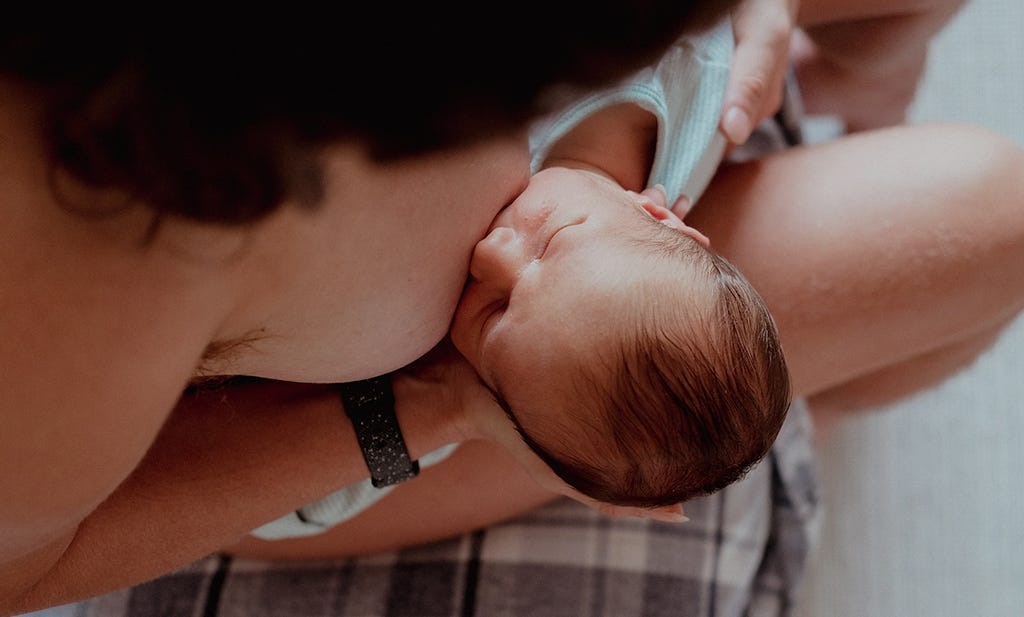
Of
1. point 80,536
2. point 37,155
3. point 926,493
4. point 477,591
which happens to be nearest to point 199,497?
point 80,536

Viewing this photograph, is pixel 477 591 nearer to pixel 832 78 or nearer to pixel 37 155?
pixel 37 155

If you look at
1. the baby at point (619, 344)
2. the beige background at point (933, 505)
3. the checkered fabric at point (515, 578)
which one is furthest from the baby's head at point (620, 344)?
the beige background at point (933, 505)

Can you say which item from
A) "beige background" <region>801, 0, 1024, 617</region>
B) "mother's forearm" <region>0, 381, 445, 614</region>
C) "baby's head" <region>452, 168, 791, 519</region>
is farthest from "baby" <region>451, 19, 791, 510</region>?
"beige background" <region>801, 0, 1024, 617</region>

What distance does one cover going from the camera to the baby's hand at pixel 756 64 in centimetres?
87

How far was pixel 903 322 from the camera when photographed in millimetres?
876

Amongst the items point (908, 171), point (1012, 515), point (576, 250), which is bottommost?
point (1012, 515)

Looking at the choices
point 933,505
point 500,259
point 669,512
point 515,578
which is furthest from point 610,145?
point 933,505

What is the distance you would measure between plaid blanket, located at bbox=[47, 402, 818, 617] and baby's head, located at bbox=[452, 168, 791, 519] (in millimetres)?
239

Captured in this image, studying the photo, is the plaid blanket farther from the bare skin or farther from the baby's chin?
the baby's chin

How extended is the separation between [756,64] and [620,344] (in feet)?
1.29

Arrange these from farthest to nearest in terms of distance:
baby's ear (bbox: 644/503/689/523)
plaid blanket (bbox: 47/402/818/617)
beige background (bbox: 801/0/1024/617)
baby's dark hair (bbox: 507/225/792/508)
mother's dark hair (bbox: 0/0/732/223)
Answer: beige background (bbox: 801/0/1024/617)
plaid blanket (bbox: 47/402/818/617)
baby's ear (bbox: 644/503/689/523)
baby's dark hair (bbox: 507/225/792/508)
mother's dark hair (bbox: 0/0/732/223)

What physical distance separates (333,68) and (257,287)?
0.23m

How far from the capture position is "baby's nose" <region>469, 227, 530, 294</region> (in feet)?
2.25

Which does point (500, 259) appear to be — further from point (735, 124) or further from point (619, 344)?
point (735, 124)
